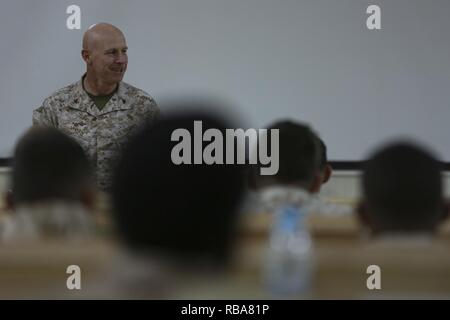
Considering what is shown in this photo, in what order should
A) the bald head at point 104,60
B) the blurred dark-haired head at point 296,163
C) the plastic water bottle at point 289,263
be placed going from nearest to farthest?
the plastic water bottle at point 289,263
the blurred dark-haired head at point 296,163
the bald head at point 104,60

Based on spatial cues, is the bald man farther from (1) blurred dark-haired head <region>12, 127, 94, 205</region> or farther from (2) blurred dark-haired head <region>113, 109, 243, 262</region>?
(2) blurred dark-haired head <region>113, 109, 243, 262</region>

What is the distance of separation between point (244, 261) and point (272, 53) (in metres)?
2.47

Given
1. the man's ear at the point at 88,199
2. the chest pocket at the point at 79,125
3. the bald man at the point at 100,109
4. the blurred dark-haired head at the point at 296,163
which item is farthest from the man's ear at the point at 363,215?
the chest pocket at the point at 79,125

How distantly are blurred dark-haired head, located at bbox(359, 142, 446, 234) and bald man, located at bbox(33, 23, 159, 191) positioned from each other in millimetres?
1341

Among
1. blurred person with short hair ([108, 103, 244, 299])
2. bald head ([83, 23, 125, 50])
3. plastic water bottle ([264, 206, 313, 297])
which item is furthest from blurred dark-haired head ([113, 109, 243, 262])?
bald head ([83, 23, 125, 50])

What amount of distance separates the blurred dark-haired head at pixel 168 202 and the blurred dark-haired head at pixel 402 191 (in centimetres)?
33

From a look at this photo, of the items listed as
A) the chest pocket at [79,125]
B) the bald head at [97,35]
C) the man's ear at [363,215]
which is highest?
the bald head at [97,35]

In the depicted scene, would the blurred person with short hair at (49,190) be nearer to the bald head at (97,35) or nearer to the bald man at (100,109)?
the bald man at (100,109)

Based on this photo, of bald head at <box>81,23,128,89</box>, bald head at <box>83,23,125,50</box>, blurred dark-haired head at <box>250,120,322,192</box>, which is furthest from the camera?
bald head at <box>83,23,125,50</box>

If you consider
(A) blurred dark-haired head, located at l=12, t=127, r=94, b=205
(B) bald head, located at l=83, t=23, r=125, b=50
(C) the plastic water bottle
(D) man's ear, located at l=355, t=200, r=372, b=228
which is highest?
(B) bald head, located at l=83, t=23, r=125, b=50

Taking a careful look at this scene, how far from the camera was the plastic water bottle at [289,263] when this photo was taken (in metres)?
0.87

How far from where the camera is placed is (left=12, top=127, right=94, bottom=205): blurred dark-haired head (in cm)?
96

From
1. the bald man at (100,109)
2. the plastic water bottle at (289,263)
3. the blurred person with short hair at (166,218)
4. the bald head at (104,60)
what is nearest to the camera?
the blurred person with short hair at (166,218)

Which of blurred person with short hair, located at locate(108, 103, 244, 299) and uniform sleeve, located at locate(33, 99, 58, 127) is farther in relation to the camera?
uniform sleeve, located at locate(33, 99, 58, 127)
